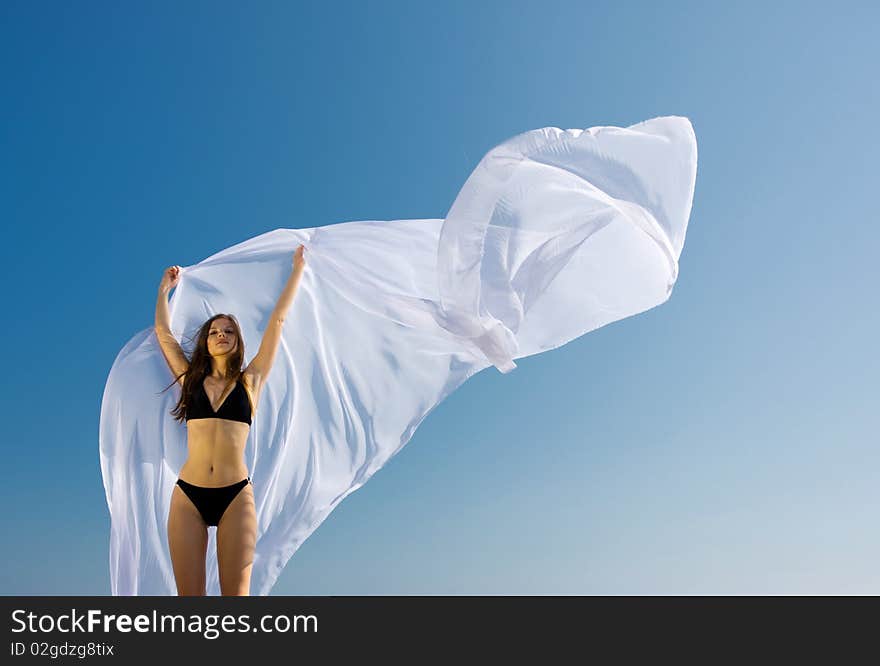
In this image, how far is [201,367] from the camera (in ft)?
18.5

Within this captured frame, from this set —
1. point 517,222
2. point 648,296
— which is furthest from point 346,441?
point 648,296

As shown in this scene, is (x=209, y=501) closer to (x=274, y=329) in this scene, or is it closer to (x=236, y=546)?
(x=236, y=546)

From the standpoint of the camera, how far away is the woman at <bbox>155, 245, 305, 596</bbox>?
523 cm

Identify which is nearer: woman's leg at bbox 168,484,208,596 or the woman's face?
woman's leg at bbox 168,484,208,596

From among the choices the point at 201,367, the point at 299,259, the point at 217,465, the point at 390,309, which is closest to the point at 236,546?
the point at 217,465

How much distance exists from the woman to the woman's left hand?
3.01 ft

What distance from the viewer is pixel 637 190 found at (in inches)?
229

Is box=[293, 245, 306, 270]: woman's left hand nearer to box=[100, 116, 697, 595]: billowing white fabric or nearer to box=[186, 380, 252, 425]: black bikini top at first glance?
box=[100, 116, 697, 595]: billowing white fabric

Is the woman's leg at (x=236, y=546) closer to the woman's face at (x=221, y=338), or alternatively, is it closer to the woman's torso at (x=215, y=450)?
the woman's torso at (x=215, y=450)

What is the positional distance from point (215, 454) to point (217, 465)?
7 centimetres

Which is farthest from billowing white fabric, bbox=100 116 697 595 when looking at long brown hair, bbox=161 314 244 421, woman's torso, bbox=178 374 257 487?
woman's torso, bbox=178 374 257 487

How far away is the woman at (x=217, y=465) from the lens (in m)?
5.23
